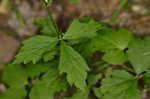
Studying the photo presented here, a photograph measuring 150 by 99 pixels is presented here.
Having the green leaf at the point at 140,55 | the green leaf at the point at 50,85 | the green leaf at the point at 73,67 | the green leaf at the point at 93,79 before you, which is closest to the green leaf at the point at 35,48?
the green leaf at the point at 73,67

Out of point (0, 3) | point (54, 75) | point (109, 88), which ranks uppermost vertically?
point (0, 3)

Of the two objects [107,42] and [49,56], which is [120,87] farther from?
[49,56]

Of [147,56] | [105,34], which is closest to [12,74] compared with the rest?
[105,34]

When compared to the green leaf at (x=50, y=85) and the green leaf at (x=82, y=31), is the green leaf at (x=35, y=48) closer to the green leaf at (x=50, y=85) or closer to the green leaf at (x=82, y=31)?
the green leaf at (x=82, y=31)

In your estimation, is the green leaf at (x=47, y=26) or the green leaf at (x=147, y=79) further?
the green leaf at (x=47, y=26)

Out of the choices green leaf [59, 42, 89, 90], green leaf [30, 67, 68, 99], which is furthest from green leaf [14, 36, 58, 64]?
green leaf [30, 67, 68, 99]

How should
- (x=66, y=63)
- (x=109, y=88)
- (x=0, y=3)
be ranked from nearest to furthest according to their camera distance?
(x=66, y=63) < (x=109, y=88) < (x=0, y=3)

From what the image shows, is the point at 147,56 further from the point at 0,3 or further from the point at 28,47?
the point at 0,3
